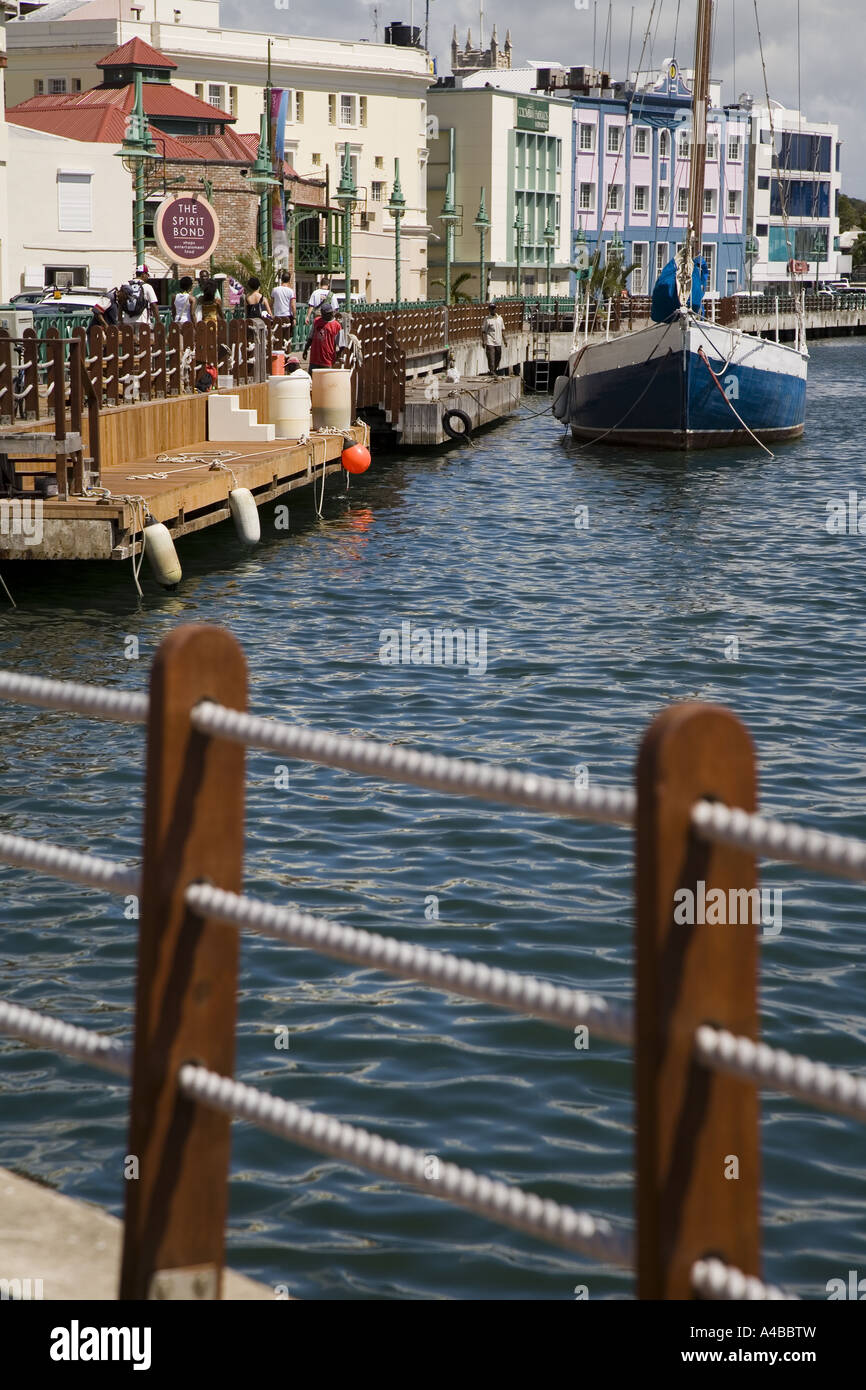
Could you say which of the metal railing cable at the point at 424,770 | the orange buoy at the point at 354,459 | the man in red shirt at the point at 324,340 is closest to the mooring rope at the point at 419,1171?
the metal railing cable at the point at 424,770

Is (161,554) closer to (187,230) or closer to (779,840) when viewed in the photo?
(187,230)

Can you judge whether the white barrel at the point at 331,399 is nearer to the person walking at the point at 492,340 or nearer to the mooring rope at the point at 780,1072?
the person walking at the point at 492,340

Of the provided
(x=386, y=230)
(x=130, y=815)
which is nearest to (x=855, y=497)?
(x=130, y=815)

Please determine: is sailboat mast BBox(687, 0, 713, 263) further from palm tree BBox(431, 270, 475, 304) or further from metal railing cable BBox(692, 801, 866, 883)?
metal railing cable BBox(692, 801, 866, 883)

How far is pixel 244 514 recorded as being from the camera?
20969mm

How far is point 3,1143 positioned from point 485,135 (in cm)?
9549

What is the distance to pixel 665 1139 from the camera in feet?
8.30

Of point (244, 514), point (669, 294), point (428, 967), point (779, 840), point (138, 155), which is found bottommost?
point (244, 514)

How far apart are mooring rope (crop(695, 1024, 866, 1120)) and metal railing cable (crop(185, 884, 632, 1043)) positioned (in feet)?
0.40

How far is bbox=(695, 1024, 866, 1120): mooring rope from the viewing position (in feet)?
7.68

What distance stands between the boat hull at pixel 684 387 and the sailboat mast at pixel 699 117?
2.07 metres

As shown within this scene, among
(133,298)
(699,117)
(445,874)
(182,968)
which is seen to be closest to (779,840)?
(182,968)

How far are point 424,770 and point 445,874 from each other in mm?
7054

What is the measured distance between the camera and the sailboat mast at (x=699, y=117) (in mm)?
37281
